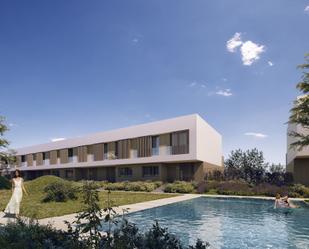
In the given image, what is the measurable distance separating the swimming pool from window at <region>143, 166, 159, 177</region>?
17.8 metres

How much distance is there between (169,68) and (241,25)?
7890mm

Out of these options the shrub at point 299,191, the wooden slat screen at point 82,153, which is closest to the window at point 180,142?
the shrub at point 299,191

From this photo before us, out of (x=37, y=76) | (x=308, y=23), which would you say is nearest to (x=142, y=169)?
(x=37, y=76)

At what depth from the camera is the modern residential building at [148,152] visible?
32188 mm

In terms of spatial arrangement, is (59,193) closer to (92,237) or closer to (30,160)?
(92,237)

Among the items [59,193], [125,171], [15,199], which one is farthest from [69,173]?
[15,199]

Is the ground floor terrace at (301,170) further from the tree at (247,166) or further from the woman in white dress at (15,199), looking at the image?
the woman in white dress at (15,199)

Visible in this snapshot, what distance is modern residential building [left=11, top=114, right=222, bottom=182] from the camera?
32188mm

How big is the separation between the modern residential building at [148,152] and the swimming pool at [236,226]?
14759mm

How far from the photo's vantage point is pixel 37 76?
21.7 metres

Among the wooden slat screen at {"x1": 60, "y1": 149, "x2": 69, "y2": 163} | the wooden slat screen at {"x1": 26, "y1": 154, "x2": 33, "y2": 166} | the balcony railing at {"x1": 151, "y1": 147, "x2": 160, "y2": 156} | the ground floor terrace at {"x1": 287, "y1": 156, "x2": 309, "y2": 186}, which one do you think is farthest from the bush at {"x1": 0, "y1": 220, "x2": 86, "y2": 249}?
the wooden slat screen at {"x1": 26, "y1": 154, "x2": 33, "y2": 166}

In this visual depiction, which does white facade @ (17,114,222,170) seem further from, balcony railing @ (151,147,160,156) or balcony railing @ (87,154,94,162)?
balcony railing @ (151,147,160,156)

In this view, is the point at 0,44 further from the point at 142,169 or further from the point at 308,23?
the point at 142,169

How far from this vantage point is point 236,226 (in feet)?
40.1
